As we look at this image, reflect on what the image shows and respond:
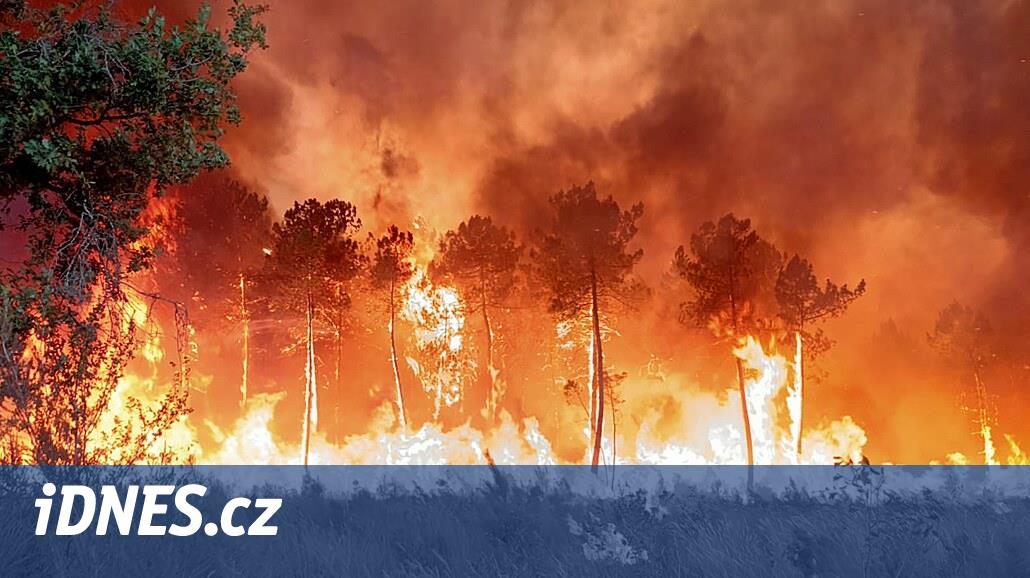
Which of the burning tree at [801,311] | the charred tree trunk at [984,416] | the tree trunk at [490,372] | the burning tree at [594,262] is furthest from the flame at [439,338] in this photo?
the charred tree trunk at [984,416]

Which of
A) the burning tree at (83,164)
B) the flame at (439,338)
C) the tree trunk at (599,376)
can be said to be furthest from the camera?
the flame at (439,338)

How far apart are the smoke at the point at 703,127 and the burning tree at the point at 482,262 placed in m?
0.57

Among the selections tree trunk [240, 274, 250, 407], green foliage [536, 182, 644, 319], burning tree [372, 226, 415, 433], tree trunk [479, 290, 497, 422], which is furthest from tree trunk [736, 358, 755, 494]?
tree trunk [240, 274, 250, 407]

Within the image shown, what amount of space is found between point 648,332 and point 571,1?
993 centimetres

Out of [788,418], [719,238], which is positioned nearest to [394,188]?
[719,238]

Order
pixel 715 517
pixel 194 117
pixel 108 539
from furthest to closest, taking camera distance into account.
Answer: pixel 715 517, pixel 194 117, pixel 108 539

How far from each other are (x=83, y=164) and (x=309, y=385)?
13.6 meters

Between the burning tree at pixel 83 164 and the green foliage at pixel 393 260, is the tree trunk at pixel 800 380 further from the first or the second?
the burning tree at pixel 83 164

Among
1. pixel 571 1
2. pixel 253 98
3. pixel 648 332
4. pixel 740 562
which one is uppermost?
pixel 571 1

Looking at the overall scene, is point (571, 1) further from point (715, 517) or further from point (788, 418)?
point (715, 517)

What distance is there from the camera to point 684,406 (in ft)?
70.7

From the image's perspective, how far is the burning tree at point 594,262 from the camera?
2044 centimetres

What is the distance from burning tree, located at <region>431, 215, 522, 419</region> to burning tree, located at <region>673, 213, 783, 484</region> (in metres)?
4.78

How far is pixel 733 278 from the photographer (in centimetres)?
2005
